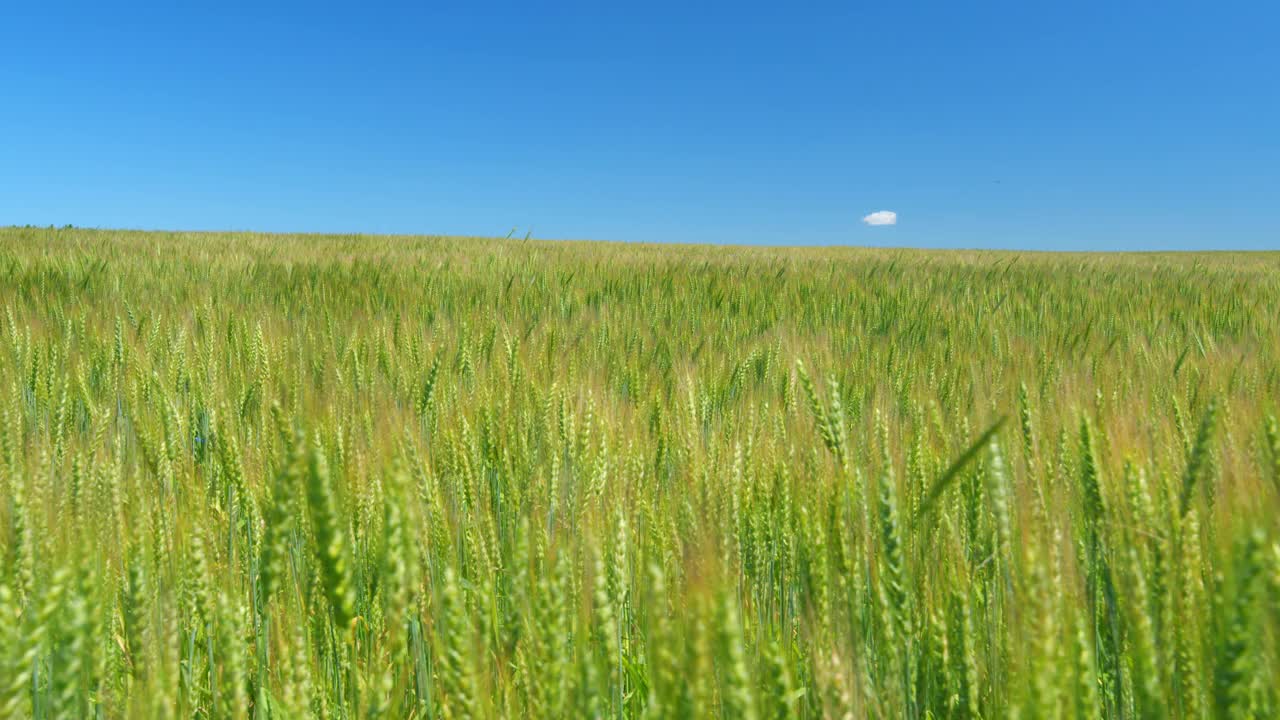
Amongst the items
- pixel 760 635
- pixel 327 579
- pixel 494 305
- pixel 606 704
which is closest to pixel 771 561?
pixel 760 635

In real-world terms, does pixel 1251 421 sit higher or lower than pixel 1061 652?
higher

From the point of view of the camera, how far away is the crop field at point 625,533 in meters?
0.59

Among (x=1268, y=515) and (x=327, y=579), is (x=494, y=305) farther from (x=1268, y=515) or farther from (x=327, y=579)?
(x=1268, y=515)

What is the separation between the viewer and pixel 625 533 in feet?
3.05

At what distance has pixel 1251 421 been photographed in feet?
3.90

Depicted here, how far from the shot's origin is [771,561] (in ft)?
3.46

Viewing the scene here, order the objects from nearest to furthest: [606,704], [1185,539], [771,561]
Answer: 1. [1185,539]
2. [606,704]
3. [771,561]

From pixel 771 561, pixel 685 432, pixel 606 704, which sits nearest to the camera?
pixel 606 704

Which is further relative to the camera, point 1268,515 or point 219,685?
point 219,685

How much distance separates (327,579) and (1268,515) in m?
0.82

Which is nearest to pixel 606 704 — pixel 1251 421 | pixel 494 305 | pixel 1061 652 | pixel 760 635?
pixel 760 635

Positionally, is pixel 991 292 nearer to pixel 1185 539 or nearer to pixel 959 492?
pixel 959 492

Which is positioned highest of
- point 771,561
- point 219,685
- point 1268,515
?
point 1268,515

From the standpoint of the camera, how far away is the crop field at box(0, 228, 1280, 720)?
594 mm
